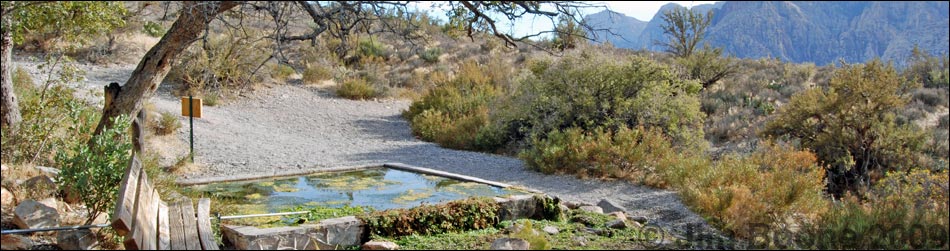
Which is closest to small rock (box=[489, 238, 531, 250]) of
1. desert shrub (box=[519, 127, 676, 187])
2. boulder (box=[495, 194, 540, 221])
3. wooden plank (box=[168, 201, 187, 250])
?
wooden plank (box=[168, 201, 187, 250])

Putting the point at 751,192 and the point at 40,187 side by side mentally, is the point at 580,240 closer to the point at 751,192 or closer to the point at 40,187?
the point at 751,192

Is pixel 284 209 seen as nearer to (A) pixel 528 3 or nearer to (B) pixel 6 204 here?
(B) pixel 6 204

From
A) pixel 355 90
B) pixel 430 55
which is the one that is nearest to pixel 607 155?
pixel 355 90

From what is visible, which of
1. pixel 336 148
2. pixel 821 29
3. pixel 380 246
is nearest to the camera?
pixel 380 246

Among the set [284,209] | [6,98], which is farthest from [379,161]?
[6,98]

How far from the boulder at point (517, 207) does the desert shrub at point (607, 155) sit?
2828mm

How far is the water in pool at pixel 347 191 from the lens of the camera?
7621mm

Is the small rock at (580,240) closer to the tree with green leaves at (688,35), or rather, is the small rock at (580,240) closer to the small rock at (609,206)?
the small rock at (609,206)

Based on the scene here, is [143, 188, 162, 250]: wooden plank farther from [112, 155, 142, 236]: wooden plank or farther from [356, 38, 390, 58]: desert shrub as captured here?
[356, 38, 390, 58]: desert shrub

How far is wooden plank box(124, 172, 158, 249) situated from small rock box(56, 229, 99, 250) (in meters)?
0.44

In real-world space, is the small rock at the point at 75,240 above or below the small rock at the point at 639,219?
above

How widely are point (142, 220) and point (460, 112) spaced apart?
36.0ft

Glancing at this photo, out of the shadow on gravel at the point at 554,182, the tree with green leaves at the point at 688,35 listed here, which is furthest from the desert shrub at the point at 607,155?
the tree with green leaves at the point at 688,35

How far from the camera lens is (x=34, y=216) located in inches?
206
